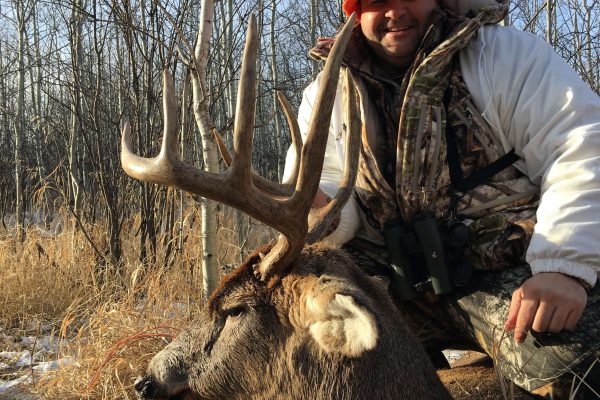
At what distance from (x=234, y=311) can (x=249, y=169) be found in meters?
0.65

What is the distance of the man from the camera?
245cm

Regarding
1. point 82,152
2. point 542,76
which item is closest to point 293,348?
point 542,76

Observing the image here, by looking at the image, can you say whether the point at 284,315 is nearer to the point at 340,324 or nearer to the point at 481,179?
the point at 340,324

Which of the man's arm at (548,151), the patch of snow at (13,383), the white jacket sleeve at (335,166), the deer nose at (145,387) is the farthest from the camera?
the patch of snow at (13,383)

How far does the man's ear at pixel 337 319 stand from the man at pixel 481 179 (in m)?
0.78

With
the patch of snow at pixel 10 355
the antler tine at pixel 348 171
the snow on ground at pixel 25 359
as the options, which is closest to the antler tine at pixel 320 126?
the antler tine at pixel 348 171

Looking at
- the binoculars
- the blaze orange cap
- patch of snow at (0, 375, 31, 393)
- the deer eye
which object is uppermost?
the blaze orange cap

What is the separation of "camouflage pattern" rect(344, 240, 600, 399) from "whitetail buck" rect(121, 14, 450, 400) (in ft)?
1.56

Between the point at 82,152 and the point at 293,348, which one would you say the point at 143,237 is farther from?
the point at 82,152

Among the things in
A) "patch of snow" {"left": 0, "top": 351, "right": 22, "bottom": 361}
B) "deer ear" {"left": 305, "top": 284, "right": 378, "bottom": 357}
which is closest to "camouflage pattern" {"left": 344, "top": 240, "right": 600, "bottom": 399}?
"deer ear" {"left": 305, "top": 284, "right": 378, "bottom": 357}

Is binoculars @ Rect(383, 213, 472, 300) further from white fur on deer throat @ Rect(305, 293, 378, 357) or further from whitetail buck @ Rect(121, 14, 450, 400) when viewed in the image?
white fur on deer throat @ Rect(305, 293, 378, 357)

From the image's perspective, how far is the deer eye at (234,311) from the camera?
8.17ft

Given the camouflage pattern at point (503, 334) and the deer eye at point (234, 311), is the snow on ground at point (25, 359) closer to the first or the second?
the deer eye at point (234, 311)

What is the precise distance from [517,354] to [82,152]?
1432 centimetres
